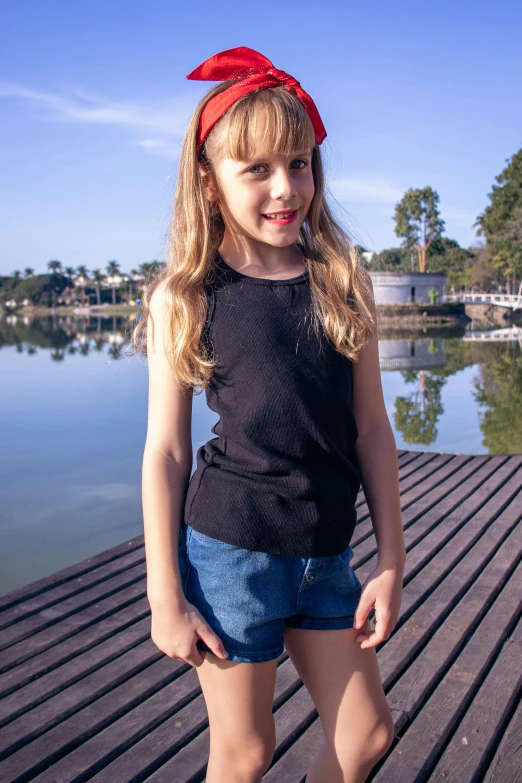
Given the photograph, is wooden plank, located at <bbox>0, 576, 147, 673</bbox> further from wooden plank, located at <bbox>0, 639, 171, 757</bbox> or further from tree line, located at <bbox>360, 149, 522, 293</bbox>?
tree line, located at <bbox>360, 149, 522, 293</bbox>

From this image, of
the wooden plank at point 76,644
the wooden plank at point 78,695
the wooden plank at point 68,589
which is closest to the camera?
the wooden plank at point 78,695

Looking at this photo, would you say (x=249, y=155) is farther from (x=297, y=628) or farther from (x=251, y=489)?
(x=297, y=628)

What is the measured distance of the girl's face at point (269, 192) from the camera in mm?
1262

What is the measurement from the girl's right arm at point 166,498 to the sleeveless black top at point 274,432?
4 centimetres

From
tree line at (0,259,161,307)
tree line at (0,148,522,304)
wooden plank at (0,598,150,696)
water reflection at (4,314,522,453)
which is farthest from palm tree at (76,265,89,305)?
wooden plank at (0,598,150,696)

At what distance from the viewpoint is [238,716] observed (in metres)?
1.20

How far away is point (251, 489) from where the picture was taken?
46.8 inches

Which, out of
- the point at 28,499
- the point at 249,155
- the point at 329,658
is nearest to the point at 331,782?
the point at 329,658

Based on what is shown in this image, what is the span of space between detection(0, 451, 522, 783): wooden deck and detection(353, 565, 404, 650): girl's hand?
79 cm

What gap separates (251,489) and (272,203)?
0.51 metres

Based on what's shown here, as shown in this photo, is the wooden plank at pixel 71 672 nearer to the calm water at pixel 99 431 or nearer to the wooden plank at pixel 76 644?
the wooden plank at pixel 76 644

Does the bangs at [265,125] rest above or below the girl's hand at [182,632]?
above

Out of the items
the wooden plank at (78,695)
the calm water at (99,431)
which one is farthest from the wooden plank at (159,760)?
the calm water at (99,431)

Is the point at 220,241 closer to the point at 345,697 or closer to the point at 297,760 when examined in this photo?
the point at 345,697
